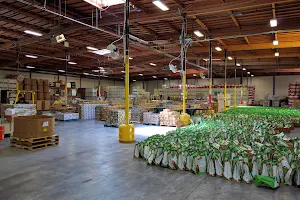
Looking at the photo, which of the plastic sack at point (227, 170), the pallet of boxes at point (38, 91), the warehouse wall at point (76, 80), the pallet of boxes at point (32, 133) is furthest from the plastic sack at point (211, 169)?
the warehouse wall at point (76, 80)

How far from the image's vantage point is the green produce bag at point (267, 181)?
12.9 ft

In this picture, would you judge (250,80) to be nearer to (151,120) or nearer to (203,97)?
(203,97)

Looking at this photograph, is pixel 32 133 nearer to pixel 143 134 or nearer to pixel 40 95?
pixel 143 134

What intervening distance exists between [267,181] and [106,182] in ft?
9.36

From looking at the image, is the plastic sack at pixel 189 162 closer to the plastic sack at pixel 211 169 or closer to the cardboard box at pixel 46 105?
the plastic sack at pixel 211 169

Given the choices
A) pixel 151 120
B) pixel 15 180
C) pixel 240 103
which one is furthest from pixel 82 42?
pixel 240 103

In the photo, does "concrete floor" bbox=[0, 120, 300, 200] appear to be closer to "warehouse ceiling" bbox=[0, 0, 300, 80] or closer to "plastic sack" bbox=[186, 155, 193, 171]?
"plastic sack" bbox=[186, 155, 193, 171]

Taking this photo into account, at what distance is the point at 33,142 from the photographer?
7.25m

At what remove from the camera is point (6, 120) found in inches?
Answer: 378

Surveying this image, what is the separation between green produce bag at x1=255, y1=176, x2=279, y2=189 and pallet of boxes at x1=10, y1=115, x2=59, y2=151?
20.8 ft

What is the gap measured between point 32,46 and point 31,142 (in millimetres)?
11155

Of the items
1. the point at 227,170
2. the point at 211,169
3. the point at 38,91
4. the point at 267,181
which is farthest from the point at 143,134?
the point at 38,91

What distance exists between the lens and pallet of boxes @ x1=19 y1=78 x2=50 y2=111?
16453mm

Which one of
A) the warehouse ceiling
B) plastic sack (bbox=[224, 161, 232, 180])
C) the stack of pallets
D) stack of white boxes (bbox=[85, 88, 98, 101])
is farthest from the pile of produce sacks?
stack of white boxes (bbox=[85, 88, 98, 101])
